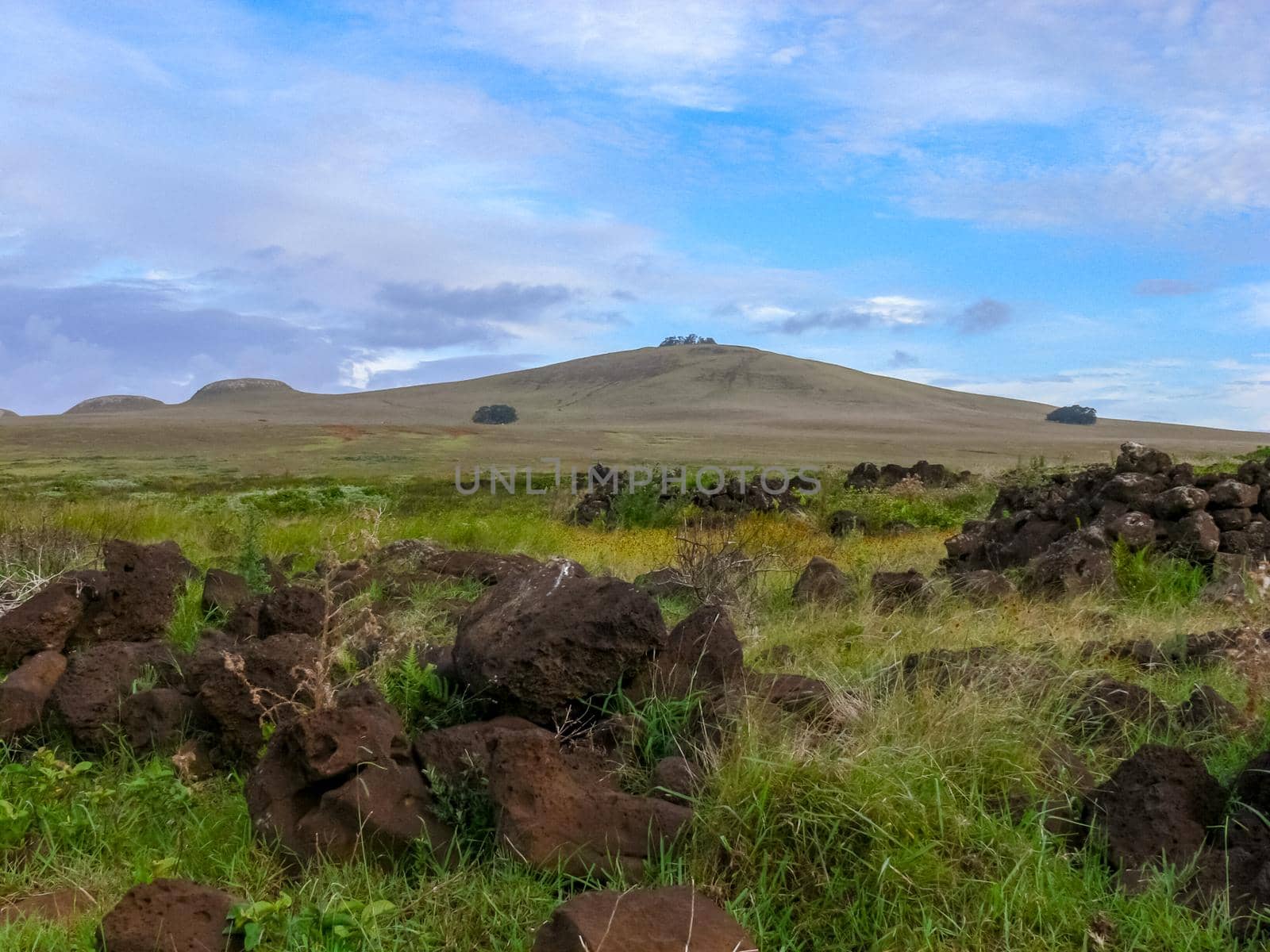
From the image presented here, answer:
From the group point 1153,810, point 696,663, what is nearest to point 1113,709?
point 1153,810

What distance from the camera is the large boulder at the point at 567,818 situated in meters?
3.51

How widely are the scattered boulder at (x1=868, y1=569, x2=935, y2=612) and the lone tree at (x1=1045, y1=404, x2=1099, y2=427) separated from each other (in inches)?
3996

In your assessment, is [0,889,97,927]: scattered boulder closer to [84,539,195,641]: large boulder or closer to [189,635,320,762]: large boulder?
[189,635,320,762]: large boulder

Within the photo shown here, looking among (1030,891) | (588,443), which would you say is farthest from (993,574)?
(588,443)

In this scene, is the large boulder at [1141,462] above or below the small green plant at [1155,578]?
above

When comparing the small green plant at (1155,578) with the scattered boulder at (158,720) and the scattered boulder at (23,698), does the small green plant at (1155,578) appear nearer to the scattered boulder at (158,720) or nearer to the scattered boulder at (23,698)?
the scattered boulder at (158,720)

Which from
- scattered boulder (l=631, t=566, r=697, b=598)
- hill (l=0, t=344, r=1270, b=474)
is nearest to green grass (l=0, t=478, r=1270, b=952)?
scattered boulder (l=631, t=566, r=697, b=598)

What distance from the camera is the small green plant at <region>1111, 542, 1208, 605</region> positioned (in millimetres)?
8695

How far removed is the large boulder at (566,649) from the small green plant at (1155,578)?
551cm

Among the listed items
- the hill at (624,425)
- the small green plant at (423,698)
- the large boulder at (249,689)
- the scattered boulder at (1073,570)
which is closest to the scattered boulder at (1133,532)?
the scattered boulder at (1073,570)

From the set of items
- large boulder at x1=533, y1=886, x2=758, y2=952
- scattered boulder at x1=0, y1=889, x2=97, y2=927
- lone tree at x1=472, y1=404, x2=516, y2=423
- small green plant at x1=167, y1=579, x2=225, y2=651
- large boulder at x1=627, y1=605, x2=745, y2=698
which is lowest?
scattered boulder at x1=0, y1=889, x2=97, y2=927

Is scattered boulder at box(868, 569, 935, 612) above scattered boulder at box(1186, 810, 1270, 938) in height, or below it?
above

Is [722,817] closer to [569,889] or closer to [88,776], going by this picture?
[569,889]

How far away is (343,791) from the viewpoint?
12.3ft
